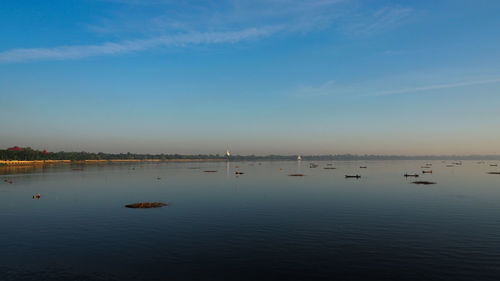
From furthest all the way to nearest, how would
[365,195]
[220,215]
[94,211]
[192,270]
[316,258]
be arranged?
[365,195] < [94,211] < [220,215] < [316,258] < [192,270]

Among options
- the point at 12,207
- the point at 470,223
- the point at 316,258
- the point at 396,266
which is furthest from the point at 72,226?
the point at 470,223

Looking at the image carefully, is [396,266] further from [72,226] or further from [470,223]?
[72,226]

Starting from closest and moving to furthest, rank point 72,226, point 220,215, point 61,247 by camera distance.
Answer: point 61,247 → point 72,226 → point 220,215

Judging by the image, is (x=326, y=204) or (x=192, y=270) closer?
(x=192, y=270)

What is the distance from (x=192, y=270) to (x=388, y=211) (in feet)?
132

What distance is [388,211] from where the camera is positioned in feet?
182

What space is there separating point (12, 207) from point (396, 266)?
6579 centimetres

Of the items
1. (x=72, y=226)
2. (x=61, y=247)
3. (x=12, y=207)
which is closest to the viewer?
(x=61, y=247)

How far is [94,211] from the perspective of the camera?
56656mm

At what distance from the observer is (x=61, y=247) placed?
111ft

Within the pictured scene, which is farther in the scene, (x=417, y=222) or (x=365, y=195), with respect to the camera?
(x=365, y=195)

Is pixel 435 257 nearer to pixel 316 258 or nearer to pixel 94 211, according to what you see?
pixel 316 258

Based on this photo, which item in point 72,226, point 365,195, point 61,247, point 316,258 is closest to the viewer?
point 316,258

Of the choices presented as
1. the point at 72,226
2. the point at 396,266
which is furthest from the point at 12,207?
the point at 396,266
